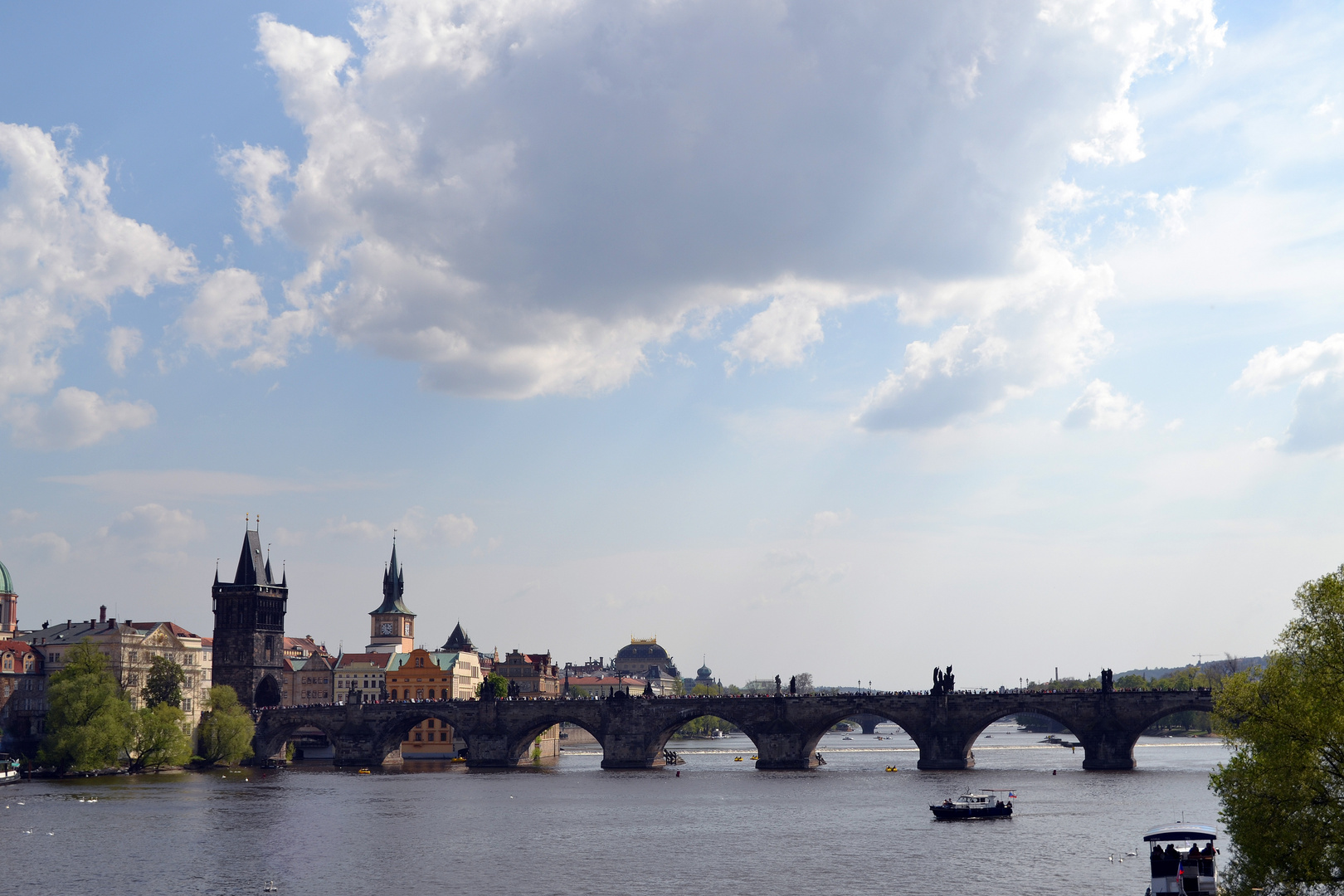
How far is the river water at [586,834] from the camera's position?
64.1 m

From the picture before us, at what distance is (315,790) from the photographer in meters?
117

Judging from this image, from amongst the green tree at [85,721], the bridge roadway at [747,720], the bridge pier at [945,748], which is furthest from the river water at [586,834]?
the bridge roadway at [747,720]

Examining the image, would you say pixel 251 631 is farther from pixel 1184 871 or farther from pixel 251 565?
pixel 1184 871

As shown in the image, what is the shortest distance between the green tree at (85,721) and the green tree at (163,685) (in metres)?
17.0

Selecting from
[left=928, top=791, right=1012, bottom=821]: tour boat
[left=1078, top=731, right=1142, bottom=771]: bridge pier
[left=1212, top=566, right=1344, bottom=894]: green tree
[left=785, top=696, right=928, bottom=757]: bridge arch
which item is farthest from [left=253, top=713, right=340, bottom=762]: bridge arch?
[left=1212, top=566, right=1344, bottom=894]: green tree

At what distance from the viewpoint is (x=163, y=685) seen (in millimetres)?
147125

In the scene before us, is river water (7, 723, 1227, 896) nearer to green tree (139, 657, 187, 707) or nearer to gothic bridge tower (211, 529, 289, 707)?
green tree (139, 657, 187, 707)

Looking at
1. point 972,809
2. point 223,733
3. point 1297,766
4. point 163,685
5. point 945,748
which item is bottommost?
point 972,809

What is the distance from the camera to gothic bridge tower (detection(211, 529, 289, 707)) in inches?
6816

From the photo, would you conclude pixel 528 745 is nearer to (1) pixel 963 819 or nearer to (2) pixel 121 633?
(2) pixel 121 633

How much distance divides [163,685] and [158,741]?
16471 millimetres

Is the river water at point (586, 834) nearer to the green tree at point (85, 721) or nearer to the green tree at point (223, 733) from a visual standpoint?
the green tree at point (85, 721)

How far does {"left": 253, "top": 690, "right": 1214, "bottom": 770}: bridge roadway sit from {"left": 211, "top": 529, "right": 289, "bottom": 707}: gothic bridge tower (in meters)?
16.0

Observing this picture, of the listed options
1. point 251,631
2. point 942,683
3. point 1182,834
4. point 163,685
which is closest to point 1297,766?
point 1182,834
